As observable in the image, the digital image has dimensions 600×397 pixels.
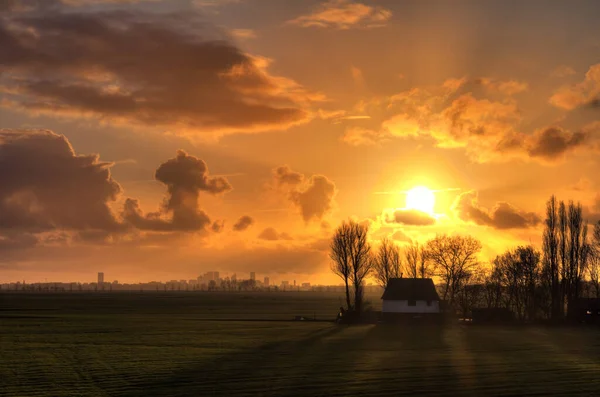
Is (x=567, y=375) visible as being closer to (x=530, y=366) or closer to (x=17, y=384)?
(x=530, y=366)

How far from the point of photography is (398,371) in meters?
50.4

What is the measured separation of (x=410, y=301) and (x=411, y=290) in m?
2.87

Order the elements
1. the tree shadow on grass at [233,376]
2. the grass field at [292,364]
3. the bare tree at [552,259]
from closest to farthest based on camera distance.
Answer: the tree shadow on grass at [233,376] → the grass field at [292,364] → the bare tree at [552,259]

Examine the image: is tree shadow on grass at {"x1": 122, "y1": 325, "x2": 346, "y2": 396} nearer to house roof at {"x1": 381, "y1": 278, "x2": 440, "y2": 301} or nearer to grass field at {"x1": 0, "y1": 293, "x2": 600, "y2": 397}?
grass field at {"x1": 0, "y1": 293, "x2": 600, "y2": 397}

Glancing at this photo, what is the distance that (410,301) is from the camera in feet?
421

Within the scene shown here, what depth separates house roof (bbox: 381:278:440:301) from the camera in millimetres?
129000

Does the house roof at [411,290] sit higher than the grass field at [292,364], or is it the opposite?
the house roof at [411,290]

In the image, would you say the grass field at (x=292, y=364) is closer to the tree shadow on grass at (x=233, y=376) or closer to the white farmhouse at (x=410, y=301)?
the tree shadow on grass at (x=233, y=376)

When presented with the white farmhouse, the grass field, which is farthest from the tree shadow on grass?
the white farmhouse

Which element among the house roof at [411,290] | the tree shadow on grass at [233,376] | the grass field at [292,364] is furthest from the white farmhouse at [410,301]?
the tree shadow on grass at [233,376]

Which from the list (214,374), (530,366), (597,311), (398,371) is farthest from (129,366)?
(597,311)

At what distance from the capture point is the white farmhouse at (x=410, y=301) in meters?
Result: 128

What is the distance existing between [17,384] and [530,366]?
121ft

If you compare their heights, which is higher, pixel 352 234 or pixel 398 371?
pixel 352 234
